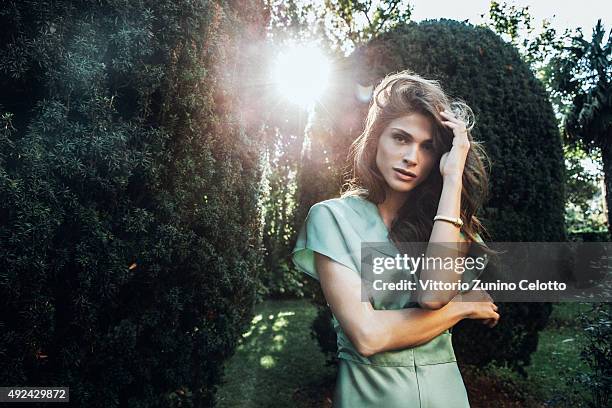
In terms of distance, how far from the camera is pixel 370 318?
1.56m

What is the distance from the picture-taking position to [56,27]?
2789mm

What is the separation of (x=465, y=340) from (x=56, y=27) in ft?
16.2

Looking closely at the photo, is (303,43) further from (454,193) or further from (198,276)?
(454,193)

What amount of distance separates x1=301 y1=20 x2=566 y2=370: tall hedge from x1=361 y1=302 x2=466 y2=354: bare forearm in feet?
12.1

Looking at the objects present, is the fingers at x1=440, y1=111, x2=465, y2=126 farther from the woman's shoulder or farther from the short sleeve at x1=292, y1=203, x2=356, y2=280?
the short sleeve at x1=292, y1=203, x2=356, y2=280

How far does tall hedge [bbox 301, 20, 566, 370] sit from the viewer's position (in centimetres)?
523

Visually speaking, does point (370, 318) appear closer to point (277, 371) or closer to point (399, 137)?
point (399, 137)

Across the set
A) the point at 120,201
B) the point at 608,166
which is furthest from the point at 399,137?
the point at 608,166

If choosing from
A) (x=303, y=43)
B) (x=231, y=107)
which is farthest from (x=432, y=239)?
(x=303, y=43)

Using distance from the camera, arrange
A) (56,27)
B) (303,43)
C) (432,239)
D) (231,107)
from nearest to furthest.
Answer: (432,239) → (56,27) → (231,107) → (303,43)

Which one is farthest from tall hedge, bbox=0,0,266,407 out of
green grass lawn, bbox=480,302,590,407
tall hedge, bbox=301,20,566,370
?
green grass lawn, bbox=480,302,590,407

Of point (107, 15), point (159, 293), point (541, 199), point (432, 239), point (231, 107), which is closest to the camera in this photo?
point (432, 239)

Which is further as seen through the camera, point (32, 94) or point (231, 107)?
point (231, 107)

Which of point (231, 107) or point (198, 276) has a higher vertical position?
point (231, 107)
